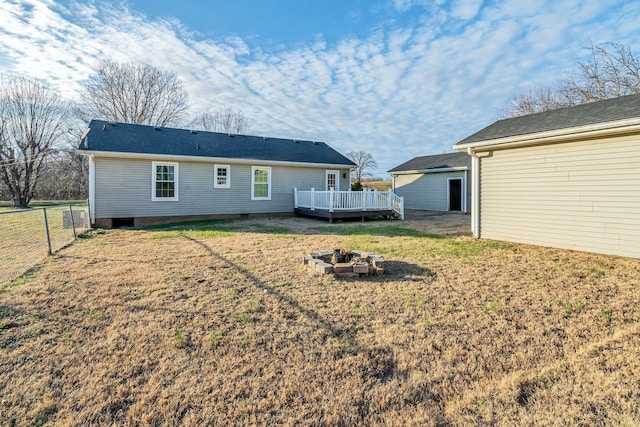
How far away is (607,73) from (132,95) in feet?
105

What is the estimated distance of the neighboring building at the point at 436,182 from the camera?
16.6 m

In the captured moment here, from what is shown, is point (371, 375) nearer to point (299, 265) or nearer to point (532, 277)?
point (299, 265)

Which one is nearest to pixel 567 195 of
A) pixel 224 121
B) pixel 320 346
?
pixel 320 346

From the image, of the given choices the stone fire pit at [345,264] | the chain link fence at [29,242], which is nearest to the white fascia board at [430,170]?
the stone fire pit at [345,264]

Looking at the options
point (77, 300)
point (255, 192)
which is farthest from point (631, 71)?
point (77, 300)

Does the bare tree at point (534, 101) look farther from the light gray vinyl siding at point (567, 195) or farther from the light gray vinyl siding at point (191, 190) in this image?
the light gray vinyl siding at point (567, 195)

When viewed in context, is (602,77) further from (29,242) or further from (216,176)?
(29,242)

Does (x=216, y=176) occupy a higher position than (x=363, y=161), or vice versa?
(x=363, y=161)

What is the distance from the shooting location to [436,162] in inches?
743

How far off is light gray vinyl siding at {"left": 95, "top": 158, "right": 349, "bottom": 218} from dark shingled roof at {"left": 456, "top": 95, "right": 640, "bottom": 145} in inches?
330

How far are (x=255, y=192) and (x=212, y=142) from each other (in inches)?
124

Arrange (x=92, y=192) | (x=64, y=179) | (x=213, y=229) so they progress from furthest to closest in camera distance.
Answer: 1. (x=64, y=179)
2. (x=92, y=192)
3. (x=213, y=229)

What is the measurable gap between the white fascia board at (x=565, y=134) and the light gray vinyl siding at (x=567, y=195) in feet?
0.62

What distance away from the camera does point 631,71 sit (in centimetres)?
1536
